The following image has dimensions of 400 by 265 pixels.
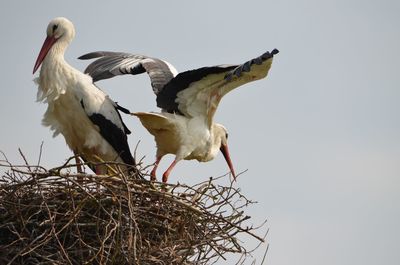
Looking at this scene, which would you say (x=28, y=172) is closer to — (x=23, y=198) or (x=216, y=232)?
(x=23, y=198)

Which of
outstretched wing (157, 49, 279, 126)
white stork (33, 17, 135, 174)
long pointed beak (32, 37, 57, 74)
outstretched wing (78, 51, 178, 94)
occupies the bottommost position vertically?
white stork (33, 17, 135, 174)

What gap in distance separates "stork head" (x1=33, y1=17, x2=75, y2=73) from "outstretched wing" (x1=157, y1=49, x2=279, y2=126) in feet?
3.08

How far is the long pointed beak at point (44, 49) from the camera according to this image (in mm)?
9484

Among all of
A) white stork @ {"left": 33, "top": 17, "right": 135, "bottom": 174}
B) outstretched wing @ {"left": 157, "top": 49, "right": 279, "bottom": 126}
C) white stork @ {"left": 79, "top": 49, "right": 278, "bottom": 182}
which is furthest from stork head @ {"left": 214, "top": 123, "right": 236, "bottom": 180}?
white stork @ {"left": 33, "top": 17, "right": 135, "bottom": 174}

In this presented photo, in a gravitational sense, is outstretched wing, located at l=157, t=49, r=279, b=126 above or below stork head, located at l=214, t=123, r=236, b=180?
below

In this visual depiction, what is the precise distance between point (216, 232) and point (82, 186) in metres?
1.04

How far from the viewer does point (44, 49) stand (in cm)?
953

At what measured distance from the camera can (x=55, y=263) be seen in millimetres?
7246

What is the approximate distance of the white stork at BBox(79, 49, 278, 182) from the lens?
9.27 meters

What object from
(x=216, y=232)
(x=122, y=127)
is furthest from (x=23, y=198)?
(x=122, y=127)

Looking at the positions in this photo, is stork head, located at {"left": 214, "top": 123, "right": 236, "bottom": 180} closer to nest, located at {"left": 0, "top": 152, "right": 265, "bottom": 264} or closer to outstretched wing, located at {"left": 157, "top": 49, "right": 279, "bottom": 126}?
outstretched wing, located at {"left": 157, "top": 49, "right": 279, "bottom": 126}

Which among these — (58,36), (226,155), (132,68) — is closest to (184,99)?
(132,68)

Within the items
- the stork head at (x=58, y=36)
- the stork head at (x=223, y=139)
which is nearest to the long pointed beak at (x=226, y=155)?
the stork head at (x=223, y=139)

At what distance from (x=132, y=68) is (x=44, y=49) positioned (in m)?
0.88
